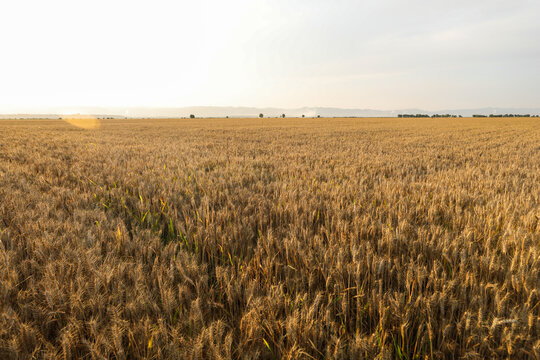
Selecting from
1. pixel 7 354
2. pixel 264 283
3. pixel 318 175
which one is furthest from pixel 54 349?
pixel 318 175

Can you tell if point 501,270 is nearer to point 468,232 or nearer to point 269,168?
point 468,232

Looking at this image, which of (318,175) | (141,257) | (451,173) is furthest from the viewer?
(451,173)

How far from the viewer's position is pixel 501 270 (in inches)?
68.9

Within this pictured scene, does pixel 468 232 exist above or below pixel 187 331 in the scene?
above

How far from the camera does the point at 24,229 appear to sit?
7.48ft

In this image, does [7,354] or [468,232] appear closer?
[7,354]

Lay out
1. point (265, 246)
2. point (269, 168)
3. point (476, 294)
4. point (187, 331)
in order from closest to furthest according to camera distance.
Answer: point (187, 331)
point (476, 294)
point (265, 246)
point (269, 168)

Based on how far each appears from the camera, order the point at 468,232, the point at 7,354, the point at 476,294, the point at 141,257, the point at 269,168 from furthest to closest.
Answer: the point at 269,168
the point at 468,232
the point at 141,257
the point at 476,294
the point at 7,354

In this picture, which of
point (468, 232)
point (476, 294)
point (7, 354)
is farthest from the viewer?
point (468, 232)

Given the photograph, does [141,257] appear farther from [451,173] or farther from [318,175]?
[451,173]

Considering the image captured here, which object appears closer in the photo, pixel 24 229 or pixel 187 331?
pixel 187 331

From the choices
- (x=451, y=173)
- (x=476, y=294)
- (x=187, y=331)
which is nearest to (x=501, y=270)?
(x=476, y=294)

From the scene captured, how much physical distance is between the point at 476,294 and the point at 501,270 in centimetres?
42

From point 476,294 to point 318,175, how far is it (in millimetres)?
3636
